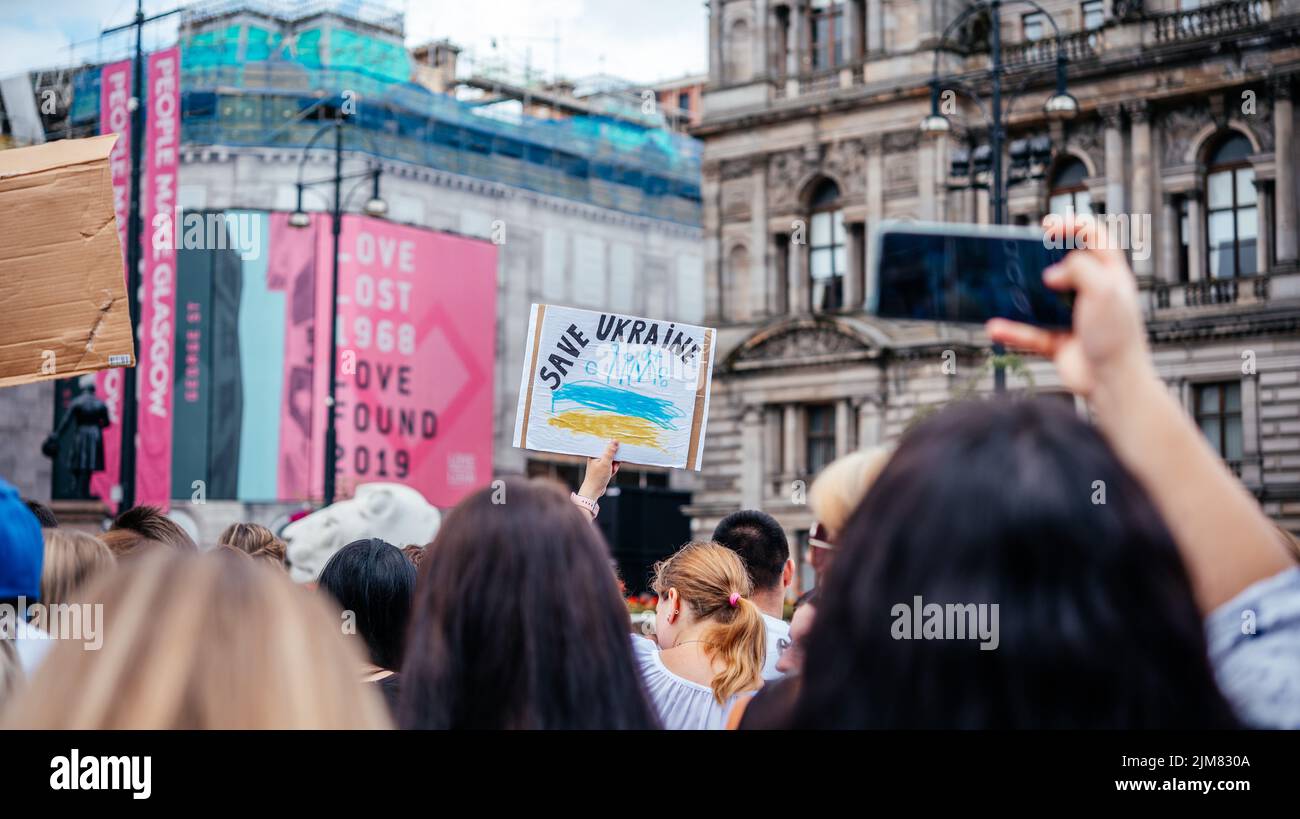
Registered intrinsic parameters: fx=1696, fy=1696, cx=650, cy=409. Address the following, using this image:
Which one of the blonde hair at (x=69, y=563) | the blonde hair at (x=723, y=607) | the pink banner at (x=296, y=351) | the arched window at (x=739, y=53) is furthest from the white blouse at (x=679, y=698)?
the pink banner at (x=296, y=351)

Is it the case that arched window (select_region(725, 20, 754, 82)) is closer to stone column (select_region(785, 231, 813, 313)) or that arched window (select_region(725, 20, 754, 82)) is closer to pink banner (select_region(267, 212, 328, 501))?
stone column (select_region(785, 231, 813, 313))

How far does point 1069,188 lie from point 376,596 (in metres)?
32.9

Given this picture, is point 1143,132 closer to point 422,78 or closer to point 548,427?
point 422,78

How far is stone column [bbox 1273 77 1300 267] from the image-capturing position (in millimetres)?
32656

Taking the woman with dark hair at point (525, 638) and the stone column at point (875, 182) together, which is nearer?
the woman with dark hair at point (525, 638)

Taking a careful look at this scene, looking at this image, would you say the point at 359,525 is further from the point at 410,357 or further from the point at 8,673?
the point at 410,357

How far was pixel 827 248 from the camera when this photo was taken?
38781mm

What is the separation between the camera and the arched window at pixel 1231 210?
111ft

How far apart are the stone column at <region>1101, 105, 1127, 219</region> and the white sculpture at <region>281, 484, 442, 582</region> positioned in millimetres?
17816

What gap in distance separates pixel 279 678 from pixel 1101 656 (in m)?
1.10

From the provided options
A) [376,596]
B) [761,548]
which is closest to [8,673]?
[376,596]

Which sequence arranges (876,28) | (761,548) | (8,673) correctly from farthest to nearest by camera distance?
(876,28) < (761,548) < (8,673)

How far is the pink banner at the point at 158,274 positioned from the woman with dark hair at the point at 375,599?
26227mm

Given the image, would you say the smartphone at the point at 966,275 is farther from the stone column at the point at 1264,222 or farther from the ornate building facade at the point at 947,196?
the stone column at the point at 1264,222
